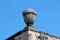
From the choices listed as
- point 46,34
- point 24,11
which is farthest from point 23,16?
point 46,34

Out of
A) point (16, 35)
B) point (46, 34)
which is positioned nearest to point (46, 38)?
point (46, 34)

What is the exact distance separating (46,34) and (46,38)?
23cm

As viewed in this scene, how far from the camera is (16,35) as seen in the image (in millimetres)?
20859

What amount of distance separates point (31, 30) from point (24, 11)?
4.10ft

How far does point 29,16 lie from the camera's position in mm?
20812

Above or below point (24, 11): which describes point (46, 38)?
below

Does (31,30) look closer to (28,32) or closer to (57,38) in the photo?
(28,32)

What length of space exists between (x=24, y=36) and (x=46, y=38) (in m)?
1.32

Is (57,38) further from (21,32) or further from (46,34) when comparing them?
(21,32)

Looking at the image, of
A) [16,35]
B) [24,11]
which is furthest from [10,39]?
[24,11]

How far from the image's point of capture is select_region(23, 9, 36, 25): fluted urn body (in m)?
20.8

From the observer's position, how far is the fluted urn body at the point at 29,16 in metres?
20.8

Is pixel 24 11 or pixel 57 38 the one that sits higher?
pixel 24 11

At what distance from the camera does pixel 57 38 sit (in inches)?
834
